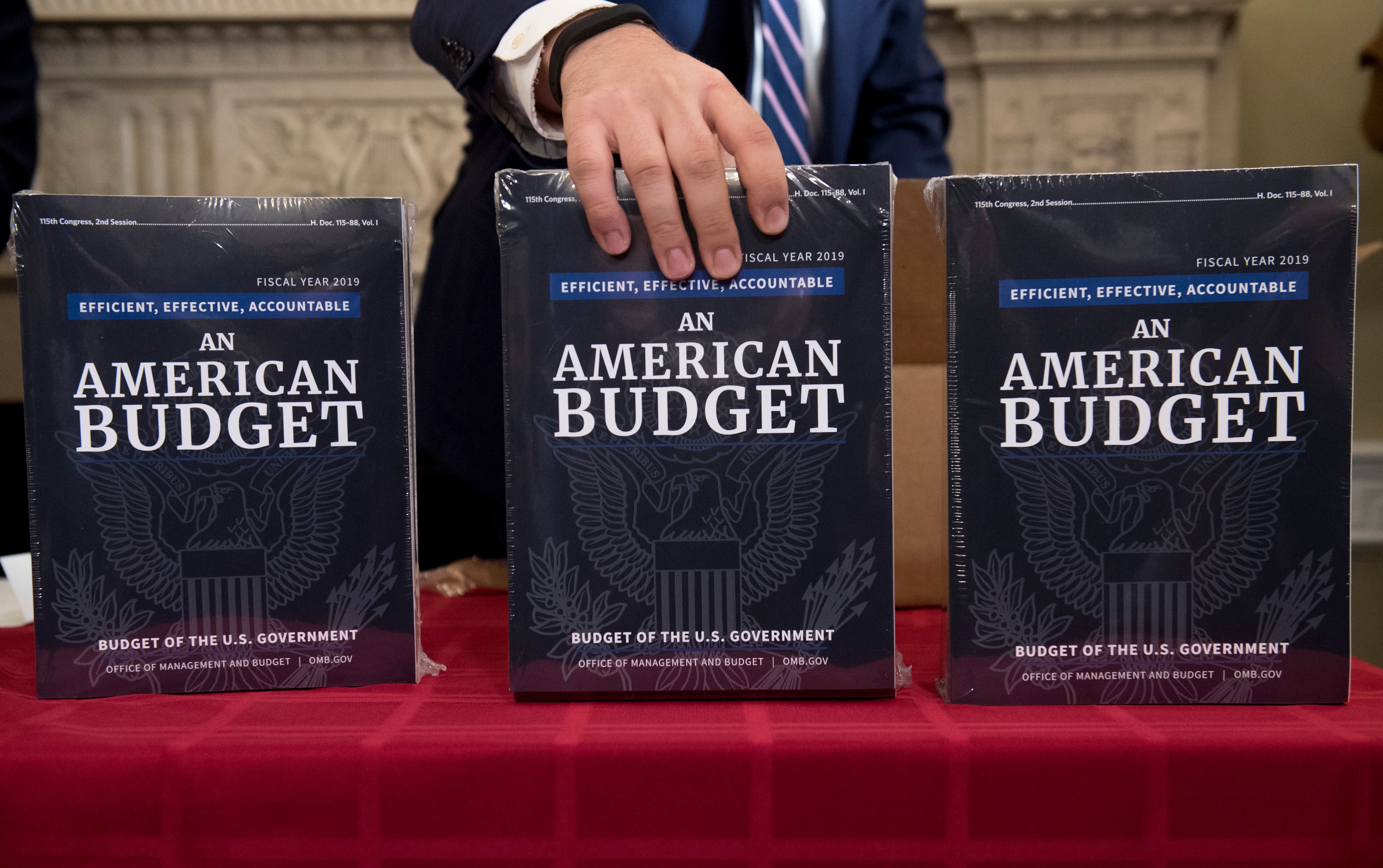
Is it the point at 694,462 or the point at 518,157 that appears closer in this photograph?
the point at 694,462

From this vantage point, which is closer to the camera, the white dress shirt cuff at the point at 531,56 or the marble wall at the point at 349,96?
the white dress shirt cuff at the point at 531,56

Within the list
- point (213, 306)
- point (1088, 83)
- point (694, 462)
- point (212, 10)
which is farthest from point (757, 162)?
point (212, 10)

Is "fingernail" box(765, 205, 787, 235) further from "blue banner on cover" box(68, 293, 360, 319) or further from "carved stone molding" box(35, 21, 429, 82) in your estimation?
"carved stone molding" box(35, 21, 429, 82)

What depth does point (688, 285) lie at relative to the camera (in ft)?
1.60

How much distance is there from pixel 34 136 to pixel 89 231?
1151mm

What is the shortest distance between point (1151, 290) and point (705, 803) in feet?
1.17

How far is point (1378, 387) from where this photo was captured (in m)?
2.22

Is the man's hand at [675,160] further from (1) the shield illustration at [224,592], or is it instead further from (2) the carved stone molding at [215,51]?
(2) the carved stone molding at [215,51]

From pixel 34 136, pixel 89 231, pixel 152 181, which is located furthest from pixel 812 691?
pixel 152 181

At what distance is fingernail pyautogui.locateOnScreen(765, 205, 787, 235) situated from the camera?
48 cm

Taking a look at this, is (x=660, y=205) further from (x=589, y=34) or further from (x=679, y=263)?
(x=589, y=34)

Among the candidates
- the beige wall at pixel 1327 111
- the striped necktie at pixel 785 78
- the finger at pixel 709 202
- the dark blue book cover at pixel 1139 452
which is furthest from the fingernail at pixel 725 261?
the beige wall at pixel 1327 111

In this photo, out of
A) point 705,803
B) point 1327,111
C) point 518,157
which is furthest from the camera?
point 1327,111

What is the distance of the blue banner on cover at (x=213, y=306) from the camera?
501 mm
